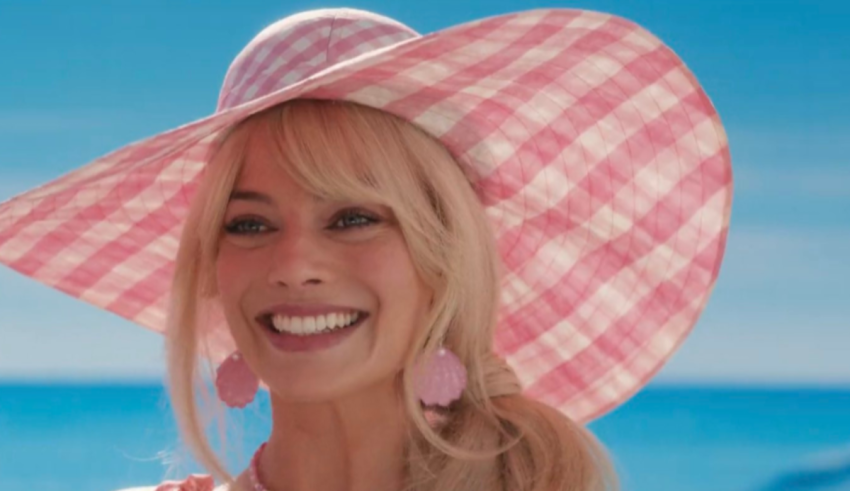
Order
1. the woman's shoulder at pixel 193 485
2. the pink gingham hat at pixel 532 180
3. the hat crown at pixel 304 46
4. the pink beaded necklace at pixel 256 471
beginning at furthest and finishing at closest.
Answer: the woman's shoulder at pixel 193 485, the pink beaded necklace at pixel 256 471, the hat crown at pixel 304 46, the pink gingham hat at pixel 532 180

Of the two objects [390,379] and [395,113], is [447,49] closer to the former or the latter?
[395,113]

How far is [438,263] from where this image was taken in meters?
2.22

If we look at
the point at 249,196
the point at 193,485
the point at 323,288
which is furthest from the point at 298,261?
the point at 193,485

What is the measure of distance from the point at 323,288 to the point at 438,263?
0.18 metres

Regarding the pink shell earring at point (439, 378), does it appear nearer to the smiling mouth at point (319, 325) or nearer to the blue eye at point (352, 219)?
the smiling mouth at point (319, 325)

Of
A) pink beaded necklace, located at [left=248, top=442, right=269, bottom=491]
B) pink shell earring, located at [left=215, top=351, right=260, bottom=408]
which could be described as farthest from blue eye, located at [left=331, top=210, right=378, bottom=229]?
pink beaded necklace, located at [left=248, top=442, right=269, bottom=491]

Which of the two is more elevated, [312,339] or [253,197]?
[253,197]

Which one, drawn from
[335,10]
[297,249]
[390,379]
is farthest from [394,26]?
[390,379]

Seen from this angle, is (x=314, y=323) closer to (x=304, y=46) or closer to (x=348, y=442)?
(x=348, y=442)

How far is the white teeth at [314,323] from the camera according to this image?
7.16 ft

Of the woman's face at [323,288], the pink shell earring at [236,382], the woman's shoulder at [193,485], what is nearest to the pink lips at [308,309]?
the woman's face at [323,288]

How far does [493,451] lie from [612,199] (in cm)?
45

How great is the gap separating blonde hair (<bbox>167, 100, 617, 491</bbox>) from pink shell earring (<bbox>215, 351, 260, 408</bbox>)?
0.15 meters

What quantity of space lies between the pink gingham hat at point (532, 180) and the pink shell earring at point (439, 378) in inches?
11.0
